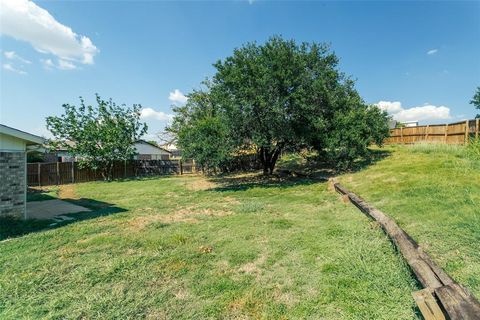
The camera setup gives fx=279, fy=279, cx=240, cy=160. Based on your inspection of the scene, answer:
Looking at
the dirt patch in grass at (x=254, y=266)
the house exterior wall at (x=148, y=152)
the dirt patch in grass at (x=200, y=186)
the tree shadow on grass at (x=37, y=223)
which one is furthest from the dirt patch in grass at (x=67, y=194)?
the house exterior wall at (x=148, y=152)

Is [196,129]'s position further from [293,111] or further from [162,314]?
[162,314]

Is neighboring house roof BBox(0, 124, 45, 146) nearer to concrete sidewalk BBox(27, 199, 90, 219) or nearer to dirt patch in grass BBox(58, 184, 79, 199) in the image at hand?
concrete sidewalk BBox(27, 199, 90, 219)

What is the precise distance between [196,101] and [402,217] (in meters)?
22.8

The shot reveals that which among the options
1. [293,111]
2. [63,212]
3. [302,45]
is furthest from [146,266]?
[302,45]

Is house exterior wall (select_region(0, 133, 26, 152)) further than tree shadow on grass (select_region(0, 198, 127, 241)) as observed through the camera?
Yes

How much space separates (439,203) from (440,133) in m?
12.6

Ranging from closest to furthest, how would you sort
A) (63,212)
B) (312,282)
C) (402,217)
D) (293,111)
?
(312,282)
(402,217)
(63,212)
(293,111)

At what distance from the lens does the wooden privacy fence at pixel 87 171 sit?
54.1 feet

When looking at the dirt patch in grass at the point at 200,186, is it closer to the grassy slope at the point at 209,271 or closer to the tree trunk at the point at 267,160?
the tree trunk at the point at 267,160

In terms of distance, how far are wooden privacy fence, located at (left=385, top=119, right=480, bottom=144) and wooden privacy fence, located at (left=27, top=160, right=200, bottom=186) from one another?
15.9 metres

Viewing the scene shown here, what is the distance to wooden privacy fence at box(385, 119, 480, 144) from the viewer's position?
497 inches

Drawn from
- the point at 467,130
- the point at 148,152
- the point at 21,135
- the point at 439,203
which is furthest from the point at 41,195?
the point at 148,152

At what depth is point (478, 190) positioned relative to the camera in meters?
6.23

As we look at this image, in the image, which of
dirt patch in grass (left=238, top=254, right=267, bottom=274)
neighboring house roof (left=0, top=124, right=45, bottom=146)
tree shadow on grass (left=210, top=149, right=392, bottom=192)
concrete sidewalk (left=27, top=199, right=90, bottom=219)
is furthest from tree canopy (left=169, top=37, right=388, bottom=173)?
dirt patch in grass (left=238, top=254, right=267, bottom=274)
